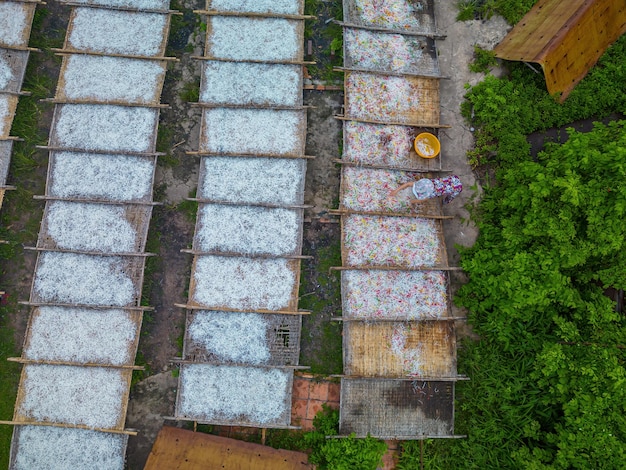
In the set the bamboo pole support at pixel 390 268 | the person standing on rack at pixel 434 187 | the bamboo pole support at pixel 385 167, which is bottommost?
the bamboo pole support at pixel 390 268

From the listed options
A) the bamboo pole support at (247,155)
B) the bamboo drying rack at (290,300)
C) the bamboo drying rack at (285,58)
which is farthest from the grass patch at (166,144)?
the bamboo drying rack at (290,300)

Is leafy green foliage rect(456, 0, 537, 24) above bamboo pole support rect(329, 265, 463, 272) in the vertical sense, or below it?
above

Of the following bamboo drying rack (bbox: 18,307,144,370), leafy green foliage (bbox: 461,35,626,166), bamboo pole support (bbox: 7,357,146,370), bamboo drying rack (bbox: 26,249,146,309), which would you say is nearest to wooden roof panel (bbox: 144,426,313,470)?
bamboo pole support (bbox: 7,357,146,370)

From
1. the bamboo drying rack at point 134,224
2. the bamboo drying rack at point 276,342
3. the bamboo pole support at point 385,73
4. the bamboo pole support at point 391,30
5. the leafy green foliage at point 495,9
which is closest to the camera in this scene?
the bamboo drying rack at point 276,342

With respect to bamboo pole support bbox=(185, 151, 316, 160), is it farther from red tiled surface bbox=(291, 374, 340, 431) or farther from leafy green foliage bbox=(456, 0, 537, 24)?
leafy green foliage bbox=(456, 0, 537, 24)

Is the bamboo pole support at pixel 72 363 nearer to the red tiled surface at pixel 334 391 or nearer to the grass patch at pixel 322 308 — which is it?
the grass patch at pixel 322 308

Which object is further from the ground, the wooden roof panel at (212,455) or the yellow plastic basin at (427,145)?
the yellow plastic basin at (427,145)
